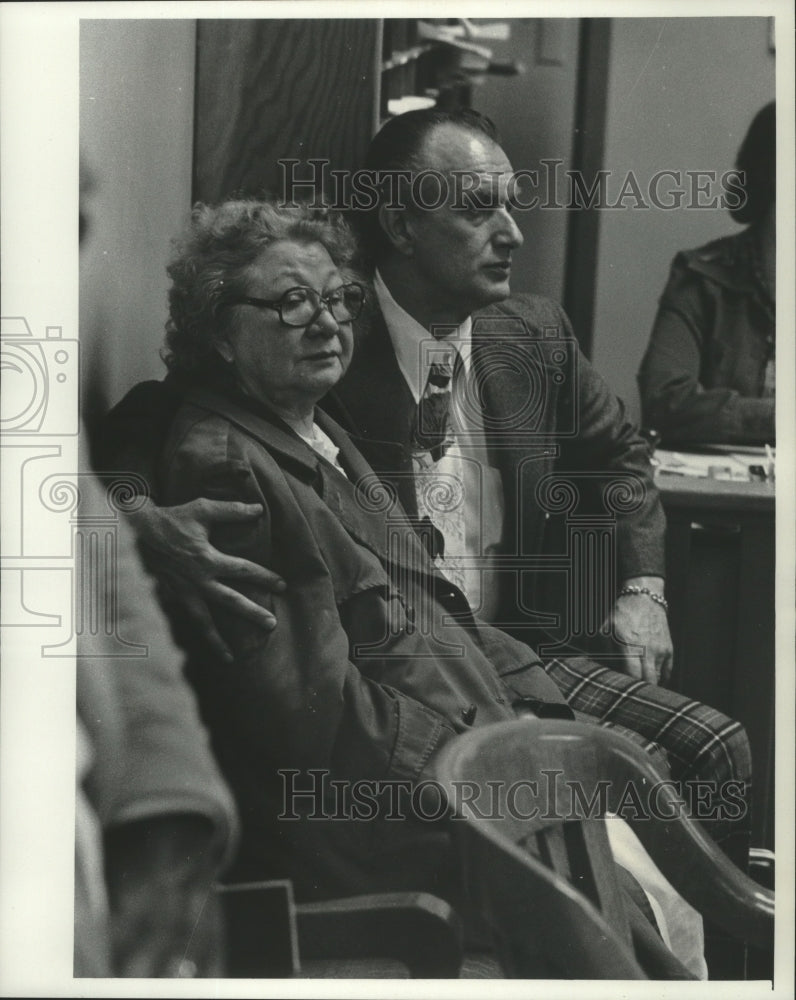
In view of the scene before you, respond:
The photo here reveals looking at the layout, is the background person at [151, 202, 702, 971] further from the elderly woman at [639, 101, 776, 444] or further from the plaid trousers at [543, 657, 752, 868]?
the elderly woman at [639, 101, 776, 444]

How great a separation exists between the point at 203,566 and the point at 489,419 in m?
0.43

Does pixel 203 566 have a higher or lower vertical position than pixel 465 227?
lower

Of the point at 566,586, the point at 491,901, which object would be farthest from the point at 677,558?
the point at 491,901

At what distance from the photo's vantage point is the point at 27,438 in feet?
5.59

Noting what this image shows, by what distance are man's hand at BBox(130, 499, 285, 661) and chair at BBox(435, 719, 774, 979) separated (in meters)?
0.32

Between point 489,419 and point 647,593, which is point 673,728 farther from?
point 489,419

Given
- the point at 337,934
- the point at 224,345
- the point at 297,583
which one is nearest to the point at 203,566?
the point at 297,583

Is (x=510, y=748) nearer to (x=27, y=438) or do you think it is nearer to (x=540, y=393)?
(x=540, y=393)

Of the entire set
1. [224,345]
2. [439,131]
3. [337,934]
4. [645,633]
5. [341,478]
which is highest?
[439,131]

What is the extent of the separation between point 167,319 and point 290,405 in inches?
7.7

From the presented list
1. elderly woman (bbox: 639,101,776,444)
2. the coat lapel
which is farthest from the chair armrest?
elderly woman (bbox: 639,101,776,444)

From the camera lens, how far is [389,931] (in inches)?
65.9

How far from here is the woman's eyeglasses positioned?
166 cm

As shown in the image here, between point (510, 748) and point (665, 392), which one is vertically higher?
point (665, 392)
